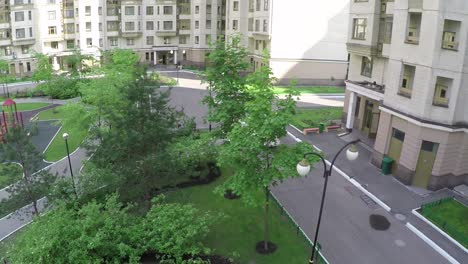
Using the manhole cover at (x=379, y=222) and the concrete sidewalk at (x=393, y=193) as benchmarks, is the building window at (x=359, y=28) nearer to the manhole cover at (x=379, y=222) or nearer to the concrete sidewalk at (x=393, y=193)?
the concrete sidewalk at (x=393, y=193)

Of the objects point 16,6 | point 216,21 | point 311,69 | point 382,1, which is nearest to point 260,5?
point 311,69

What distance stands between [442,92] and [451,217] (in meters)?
8.21

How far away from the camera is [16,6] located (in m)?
63.0

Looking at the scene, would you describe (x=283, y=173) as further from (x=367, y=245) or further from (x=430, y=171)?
(x=430, y=171)

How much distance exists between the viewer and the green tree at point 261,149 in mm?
18281

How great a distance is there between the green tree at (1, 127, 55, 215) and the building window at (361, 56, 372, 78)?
28.7m

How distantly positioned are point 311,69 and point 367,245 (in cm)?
4486

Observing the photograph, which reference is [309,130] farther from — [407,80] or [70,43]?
[70,43]

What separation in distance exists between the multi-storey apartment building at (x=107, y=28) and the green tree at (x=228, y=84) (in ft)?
153

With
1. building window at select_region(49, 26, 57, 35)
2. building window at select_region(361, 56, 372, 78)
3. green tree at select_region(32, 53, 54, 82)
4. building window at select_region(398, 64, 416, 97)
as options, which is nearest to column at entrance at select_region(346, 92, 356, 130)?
building window at select_region(361, 56, 372, 78)

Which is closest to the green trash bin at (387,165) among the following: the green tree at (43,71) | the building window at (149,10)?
the green tree at (43,71)

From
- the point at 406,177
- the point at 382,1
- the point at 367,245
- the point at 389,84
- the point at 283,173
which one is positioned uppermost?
the point at 382,1

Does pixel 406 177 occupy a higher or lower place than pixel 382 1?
lower

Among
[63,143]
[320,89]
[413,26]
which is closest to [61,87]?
[63,143]
